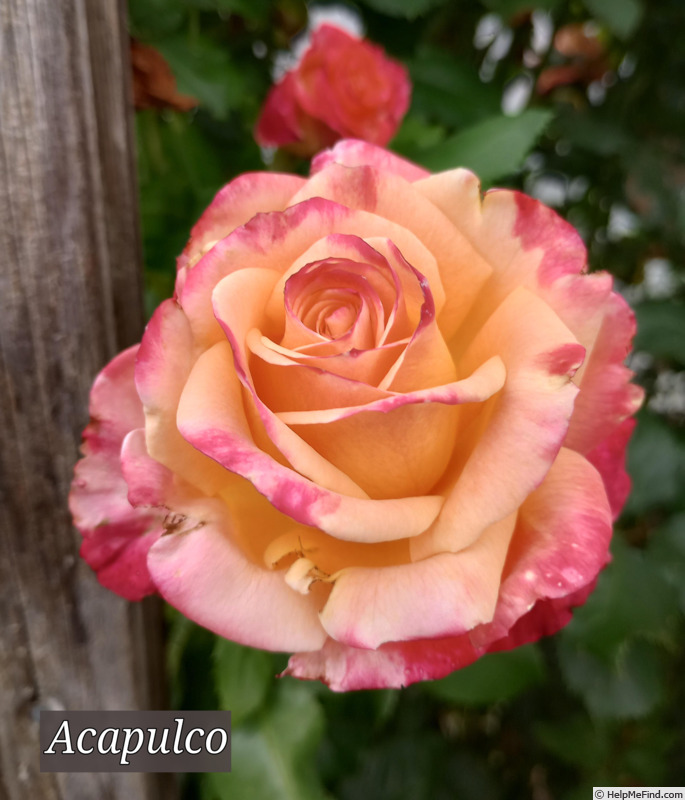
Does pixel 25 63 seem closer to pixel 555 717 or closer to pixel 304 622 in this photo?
pixel 304 622

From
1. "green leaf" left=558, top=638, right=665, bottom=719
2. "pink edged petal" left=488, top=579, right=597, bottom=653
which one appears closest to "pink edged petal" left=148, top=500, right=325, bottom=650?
"pink edged petal" left=488, top=579, right=597, bottom=653

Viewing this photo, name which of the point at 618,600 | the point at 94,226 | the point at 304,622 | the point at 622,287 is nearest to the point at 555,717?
the point at 618,600

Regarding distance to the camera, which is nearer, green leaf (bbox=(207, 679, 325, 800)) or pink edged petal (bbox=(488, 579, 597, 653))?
pink edged petal (bbox=(488, 579, 597, 653))

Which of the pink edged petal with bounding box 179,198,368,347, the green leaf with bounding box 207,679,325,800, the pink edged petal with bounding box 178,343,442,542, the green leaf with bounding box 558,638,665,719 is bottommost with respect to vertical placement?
the green leaf with bounding box 558,638,665,719

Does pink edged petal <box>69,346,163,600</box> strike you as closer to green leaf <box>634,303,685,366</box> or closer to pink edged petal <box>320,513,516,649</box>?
pink edged petal <box>320,513,516,649</box>

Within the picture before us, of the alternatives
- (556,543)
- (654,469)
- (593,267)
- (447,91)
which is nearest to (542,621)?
(556,543)

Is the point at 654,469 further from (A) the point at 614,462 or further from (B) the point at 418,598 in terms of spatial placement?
(B) the point at 418,598
